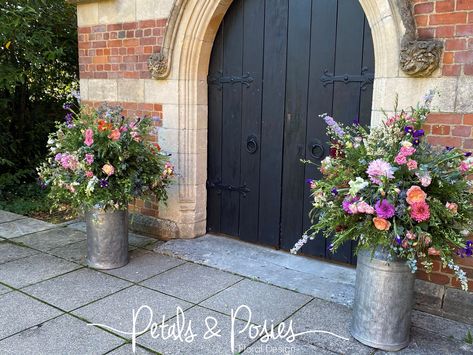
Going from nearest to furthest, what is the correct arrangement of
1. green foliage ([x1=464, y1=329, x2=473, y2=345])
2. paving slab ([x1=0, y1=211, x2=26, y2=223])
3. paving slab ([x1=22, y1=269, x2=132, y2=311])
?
green foliage ([x1=464, y1=329, x2=473, y2=345]), paving slab ([x1=22, y1=269, x2=132, y2=311]), paving slab ([x1=0, y1=211, x2=26, y2=223])

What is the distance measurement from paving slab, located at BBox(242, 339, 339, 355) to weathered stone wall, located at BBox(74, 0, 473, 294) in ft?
3.30

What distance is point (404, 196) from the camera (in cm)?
247

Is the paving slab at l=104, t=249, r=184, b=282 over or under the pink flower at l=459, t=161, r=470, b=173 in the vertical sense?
under

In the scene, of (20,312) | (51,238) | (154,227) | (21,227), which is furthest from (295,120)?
(21,227)

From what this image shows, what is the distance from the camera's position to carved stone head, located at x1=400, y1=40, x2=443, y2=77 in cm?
288

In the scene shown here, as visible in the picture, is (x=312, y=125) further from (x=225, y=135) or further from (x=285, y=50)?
(x=225, y=135)

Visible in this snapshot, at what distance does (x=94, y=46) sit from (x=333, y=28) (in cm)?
276

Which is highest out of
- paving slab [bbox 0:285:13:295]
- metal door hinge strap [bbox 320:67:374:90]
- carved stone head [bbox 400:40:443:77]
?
carved stone head [bbox 400:40:443:77]

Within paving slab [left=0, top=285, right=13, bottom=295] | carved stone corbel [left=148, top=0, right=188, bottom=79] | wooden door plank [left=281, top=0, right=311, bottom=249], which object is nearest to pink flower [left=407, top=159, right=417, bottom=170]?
wooden door plank [left=281, top=0, right=311, bottom=249]

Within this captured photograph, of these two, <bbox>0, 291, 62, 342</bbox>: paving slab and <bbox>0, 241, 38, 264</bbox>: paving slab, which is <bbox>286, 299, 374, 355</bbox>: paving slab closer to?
<bbox>0, 291, 62, 342</bbox>: paving slab

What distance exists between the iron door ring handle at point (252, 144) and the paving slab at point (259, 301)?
1.28 metres

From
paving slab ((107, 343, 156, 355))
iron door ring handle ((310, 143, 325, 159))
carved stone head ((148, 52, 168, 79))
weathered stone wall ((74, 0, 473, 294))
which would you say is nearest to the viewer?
paving slab ((107, 343, 156, 355))

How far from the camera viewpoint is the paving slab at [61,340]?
105 inches

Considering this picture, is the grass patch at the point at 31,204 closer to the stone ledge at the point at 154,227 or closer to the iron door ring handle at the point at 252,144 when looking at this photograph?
the stone ledge at the point at 154,227
